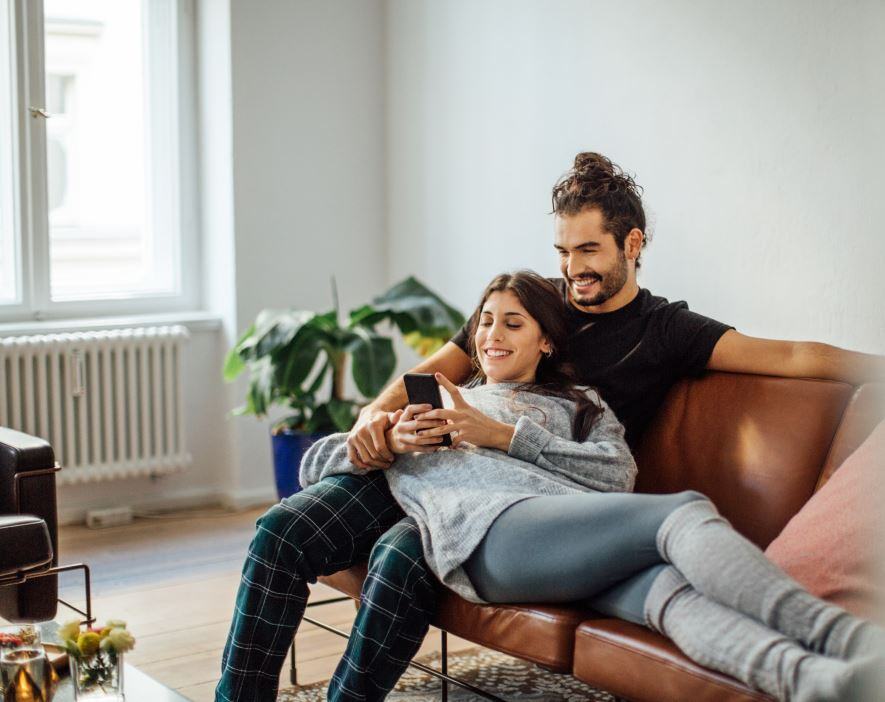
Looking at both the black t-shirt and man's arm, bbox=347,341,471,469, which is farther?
the black t-shirt

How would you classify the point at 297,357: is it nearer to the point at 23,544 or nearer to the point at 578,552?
the point at 23,544

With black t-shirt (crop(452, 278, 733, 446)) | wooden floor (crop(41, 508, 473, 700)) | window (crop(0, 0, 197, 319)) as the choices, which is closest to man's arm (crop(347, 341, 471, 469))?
black t-shirt (crop(452, 278, 733, 446))

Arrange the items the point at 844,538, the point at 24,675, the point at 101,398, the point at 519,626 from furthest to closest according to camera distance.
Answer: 1. the point at 101,398
2. the point at 519,626
3. the point at 844,538
4. the point at 24,675

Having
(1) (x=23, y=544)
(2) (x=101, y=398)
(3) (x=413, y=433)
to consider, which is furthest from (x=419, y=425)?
(2) (x=101, y=398)

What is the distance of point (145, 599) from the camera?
11.3 ft

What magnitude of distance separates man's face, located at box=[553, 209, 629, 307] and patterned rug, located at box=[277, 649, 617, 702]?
91 centimetres

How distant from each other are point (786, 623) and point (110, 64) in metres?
3.51

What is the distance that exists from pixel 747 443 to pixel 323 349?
1.92m

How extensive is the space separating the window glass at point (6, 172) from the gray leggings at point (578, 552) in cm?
264

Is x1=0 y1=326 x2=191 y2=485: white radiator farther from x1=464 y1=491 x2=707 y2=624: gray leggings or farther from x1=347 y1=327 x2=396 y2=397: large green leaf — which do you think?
x1=464 y1=491 x2=707 y2=624: gray leggings

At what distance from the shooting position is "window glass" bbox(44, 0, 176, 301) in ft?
14.0

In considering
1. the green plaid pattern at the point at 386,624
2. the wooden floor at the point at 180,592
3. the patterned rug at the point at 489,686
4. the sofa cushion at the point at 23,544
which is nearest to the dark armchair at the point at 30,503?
the sofa cushion at the point at 23,544

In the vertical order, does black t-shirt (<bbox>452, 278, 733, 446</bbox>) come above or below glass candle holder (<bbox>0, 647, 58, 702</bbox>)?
above

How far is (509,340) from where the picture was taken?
100.0 inches
